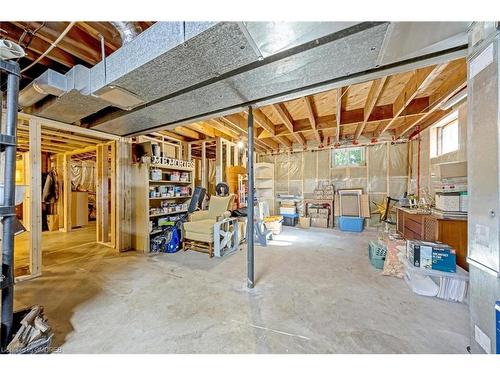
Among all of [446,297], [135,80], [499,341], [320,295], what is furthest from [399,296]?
[135,80]

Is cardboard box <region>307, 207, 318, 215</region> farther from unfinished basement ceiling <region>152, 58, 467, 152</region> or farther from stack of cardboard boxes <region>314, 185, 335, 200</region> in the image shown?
unfinished basement ceiling <region>152, 58, 467, 152</region>

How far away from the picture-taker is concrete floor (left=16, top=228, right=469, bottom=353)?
54.2 inches

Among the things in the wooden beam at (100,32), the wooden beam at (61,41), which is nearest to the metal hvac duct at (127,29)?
the wooden beam at (100,32)

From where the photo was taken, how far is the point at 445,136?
12.2 feet

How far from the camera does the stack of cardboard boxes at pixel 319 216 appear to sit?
5.64 meters

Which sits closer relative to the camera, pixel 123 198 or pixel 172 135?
pixel 123 198

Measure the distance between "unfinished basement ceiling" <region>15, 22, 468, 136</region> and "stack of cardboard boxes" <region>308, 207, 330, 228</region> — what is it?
4.38 meters

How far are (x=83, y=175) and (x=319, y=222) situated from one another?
8.29 metres

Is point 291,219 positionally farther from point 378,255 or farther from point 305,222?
point 378,255

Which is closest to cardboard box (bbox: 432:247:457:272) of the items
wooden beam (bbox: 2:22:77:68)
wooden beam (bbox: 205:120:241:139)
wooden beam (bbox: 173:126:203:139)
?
wooden beam (bbox: 205:120:241:139)

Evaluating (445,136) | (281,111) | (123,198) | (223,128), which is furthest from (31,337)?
(445,136)

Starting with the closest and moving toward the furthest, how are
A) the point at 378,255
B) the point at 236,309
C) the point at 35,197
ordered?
the point at 236,309 < the point at 35,197 < the point at 378,255

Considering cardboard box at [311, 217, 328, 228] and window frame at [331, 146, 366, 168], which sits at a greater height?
window frame at [331, 146, 366, 168]

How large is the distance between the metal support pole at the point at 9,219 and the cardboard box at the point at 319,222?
5.71 m
